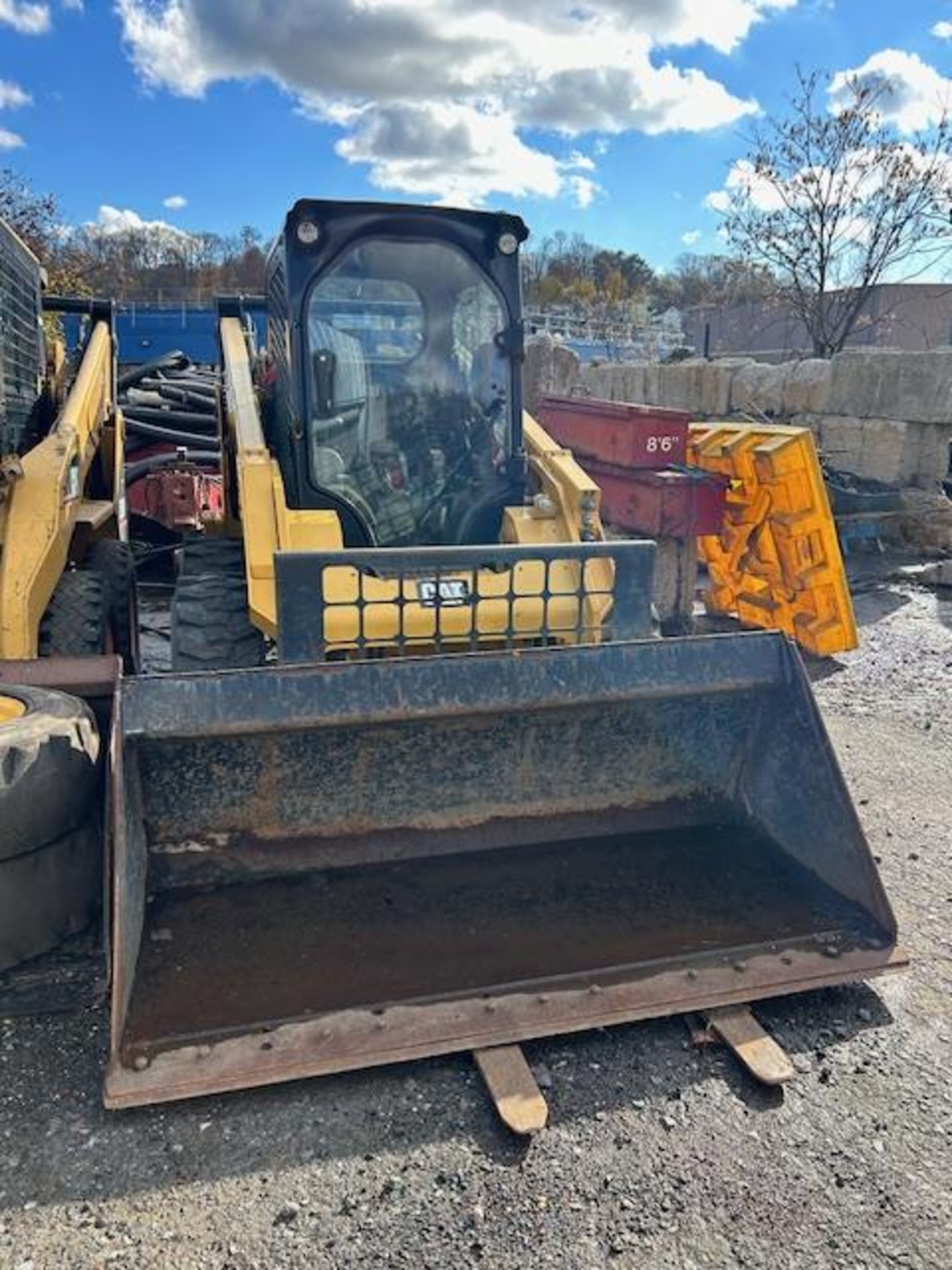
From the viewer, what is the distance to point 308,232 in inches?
176

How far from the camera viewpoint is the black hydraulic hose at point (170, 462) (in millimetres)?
9125

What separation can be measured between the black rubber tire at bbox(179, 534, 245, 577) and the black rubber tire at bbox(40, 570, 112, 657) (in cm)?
44

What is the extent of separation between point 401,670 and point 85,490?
10.1ft

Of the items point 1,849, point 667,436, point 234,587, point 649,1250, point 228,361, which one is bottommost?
point 649,1250

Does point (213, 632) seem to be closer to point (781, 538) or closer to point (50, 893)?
point (50, 893)

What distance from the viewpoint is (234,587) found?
453 centimetres

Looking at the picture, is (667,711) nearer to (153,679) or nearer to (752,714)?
(752,714)

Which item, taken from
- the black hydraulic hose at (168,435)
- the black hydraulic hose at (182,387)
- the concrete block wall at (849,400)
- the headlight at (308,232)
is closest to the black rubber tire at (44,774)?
the headlight at (308,232)

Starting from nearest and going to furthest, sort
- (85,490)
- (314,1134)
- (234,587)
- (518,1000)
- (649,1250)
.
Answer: (649,1250)
(314,1134)
(518,1000)
(234,587)
(85,490)

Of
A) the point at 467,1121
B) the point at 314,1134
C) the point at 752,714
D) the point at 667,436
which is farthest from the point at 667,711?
the point at 667,436

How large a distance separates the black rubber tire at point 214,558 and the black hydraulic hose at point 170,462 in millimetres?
4108

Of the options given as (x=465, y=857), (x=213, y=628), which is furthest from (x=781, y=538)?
(x=465, y=857)

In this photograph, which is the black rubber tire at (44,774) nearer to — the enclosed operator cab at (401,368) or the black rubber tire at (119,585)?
the enclosed operator cab at (401,368)

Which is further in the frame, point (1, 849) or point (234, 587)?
point (234, 587)
